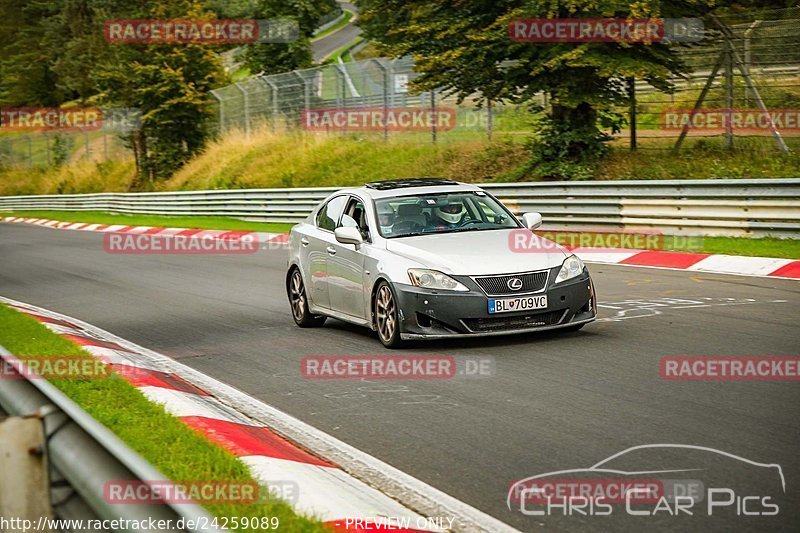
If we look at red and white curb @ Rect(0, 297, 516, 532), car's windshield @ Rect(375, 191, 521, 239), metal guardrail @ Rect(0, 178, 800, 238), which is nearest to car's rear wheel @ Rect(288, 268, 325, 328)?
car's windshield @ Rect(375, 191, 521, 239)

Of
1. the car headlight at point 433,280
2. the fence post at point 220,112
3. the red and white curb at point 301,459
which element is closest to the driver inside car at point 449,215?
the car headlight at point 433,280

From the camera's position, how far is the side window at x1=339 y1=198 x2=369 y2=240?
1103 centimetres

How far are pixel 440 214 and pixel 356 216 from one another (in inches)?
36.4

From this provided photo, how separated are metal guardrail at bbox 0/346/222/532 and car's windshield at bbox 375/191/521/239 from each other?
22.9 feet

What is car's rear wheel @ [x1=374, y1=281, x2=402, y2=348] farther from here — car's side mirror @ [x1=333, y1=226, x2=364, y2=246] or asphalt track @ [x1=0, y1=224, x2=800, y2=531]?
car's side mirror @ [x1=333, y1=226, x2=364, y2=246]

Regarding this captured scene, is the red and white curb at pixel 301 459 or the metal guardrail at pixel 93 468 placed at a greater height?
the metal guardrail at pixel 93 468

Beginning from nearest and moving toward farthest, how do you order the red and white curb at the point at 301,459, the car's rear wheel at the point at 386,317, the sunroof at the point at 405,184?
the red and white curb at the point at 301,459 → the car's rear wheel at the point at 386,317 → the sunroof at the point at 405,184

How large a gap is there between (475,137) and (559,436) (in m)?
22.1

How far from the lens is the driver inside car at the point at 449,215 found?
1096 centimetres

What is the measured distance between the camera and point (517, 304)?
9555mm

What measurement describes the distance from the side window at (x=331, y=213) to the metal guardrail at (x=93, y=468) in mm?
7810

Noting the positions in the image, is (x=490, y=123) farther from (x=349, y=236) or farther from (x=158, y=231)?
(x=349, y=236)

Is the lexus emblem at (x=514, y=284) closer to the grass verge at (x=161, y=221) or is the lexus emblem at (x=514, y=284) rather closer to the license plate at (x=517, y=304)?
the license plate at (x=517, y=304)

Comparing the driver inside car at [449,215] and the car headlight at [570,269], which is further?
the driver inside car at [449,215]
